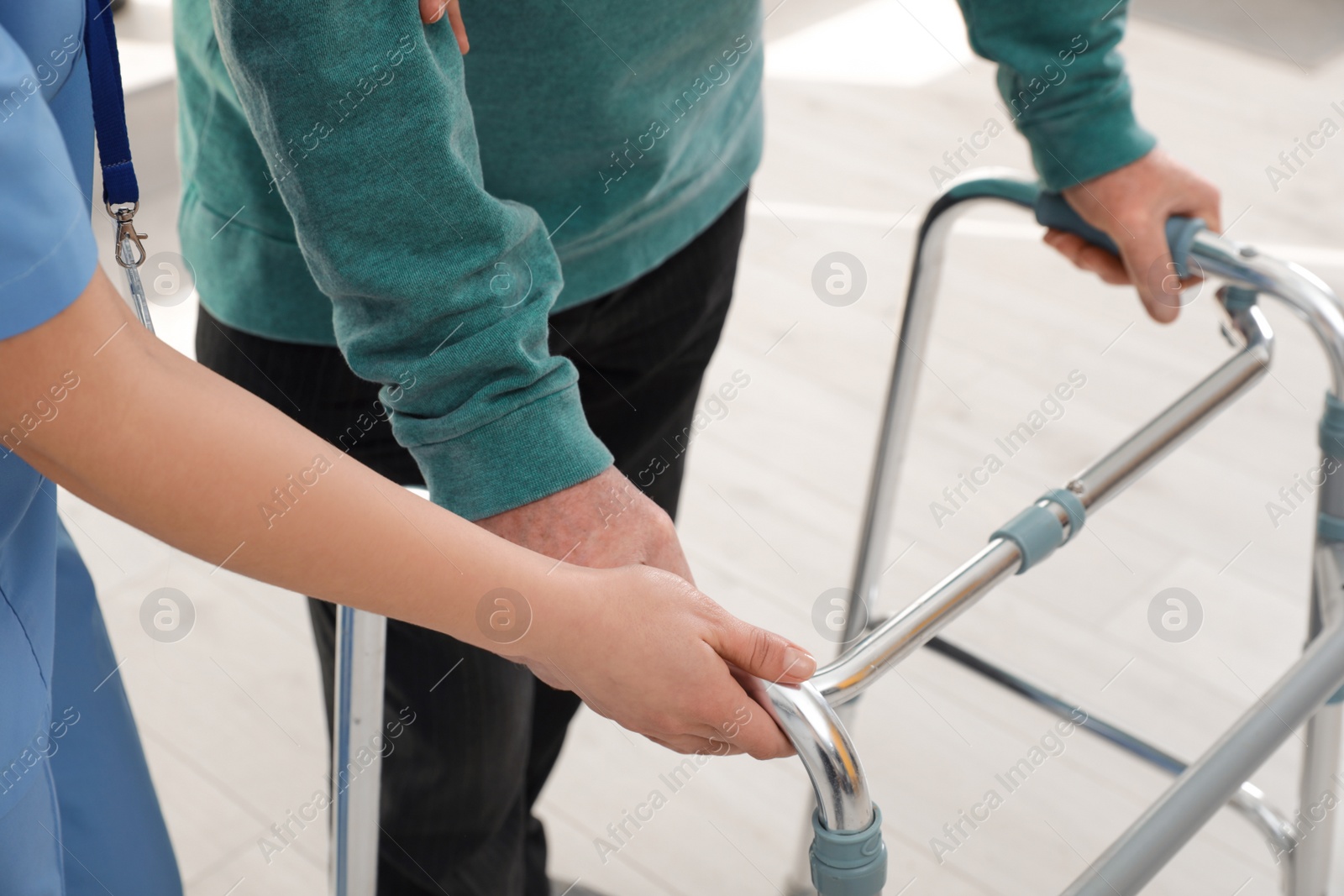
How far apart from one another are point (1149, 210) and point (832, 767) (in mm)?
495

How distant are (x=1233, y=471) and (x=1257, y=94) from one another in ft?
4.52

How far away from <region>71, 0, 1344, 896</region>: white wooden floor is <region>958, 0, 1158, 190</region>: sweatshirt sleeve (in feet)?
2.61

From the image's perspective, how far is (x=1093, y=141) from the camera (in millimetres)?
862

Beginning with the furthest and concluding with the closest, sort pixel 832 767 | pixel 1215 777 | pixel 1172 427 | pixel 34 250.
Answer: pixel 1172 427 < pixel 1215 777 < pixel 832 767 < pixel 34 250

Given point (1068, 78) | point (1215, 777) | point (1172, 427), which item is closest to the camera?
point (1215, 777)

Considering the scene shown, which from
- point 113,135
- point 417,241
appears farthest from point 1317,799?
point 113,135

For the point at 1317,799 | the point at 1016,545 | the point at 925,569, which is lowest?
the point at 925,569

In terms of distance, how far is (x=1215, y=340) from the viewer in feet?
7.01

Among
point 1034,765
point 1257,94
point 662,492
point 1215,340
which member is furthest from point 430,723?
point 1257,94

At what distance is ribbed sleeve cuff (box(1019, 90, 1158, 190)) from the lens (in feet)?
2.82

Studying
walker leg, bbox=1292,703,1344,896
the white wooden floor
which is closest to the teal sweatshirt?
walker leg, bbox=1292,703,1344,896

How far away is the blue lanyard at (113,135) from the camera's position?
532 millimetres

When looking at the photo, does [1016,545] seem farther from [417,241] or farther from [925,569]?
[925,569]

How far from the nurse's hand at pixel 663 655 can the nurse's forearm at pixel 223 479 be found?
0.02m
